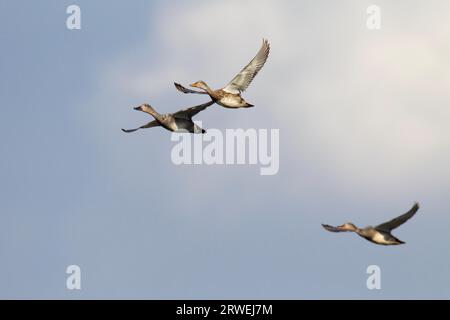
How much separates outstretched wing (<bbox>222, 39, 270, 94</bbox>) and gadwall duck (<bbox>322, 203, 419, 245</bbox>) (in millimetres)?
9374

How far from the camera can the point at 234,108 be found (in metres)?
67.2

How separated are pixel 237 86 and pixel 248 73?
92cm

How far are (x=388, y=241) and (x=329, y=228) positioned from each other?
314cm

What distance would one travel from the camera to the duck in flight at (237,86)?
219 feet

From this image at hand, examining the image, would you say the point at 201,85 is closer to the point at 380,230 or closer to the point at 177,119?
the point at 177,119

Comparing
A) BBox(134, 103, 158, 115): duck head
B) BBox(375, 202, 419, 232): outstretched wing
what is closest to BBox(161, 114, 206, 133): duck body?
BBox(134, 103, 158, 115): duck head

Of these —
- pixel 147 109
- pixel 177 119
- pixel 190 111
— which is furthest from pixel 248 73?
pixel 147 109

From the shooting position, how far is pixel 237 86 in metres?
68.1

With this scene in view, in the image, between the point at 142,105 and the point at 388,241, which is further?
the point at 142,105

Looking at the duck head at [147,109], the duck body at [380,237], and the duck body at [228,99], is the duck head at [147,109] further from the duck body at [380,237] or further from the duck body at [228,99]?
the duck body at [380,237]
